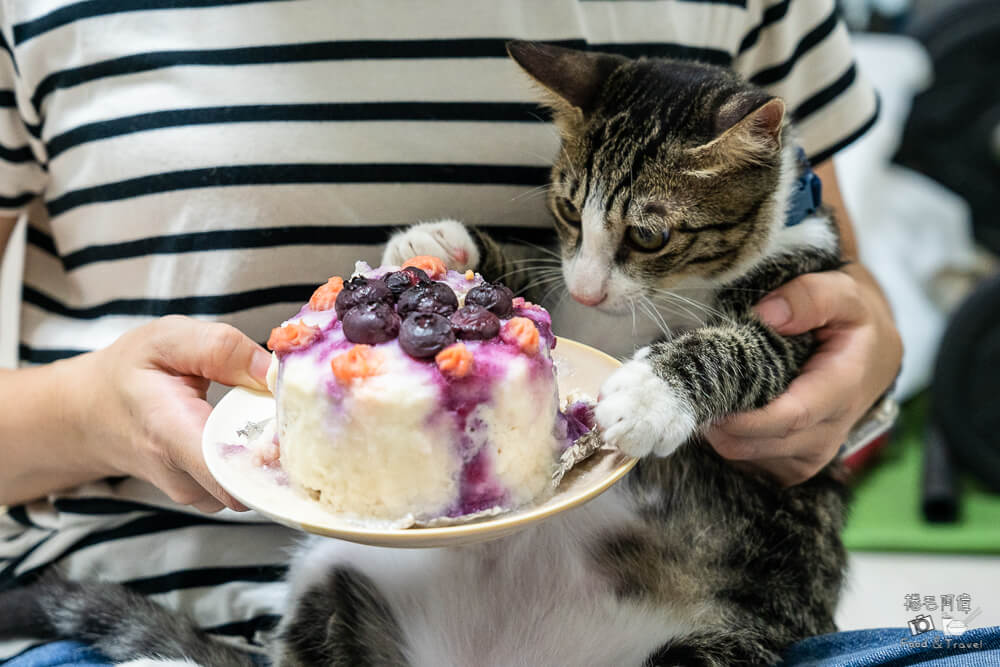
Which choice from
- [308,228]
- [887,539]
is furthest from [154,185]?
[887,539]

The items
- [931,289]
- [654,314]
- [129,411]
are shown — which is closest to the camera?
[129,411]

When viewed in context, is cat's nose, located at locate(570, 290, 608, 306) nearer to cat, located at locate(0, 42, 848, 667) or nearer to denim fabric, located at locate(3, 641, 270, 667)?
cat, located at locate(0, 42, 848, 667)

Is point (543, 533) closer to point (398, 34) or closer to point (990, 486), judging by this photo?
point (398, 34)

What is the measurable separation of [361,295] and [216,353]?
9.0 inches

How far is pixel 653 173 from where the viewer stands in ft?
3.92

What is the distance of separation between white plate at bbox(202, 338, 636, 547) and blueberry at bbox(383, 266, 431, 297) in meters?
0.23

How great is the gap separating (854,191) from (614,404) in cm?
243

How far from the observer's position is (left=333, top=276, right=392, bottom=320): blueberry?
2.88ft

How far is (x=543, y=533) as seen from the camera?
121 centimetres

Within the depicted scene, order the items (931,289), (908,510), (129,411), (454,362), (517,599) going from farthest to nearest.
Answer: (931,289) → (908,510) → (517,599) → (129,411) → (454,362)

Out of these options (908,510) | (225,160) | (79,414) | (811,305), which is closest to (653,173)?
(811,305)

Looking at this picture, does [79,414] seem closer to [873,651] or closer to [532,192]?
[532,192]

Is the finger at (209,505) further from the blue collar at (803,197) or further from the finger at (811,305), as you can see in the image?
the blue collar at (803,197)

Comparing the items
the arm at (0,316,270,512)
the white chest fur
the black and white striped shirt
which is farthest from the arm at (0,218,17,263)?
the white chest fur
